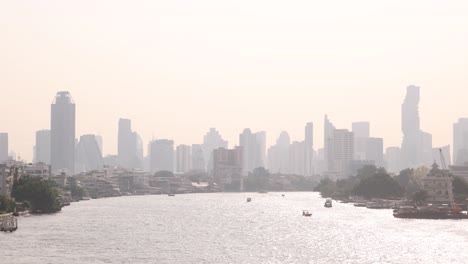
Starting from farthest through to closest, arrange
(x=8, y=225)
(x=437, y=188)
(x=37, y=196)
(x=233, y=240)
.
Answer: (x=437, y=188) < (x=37, y=196) < (x=8, y=225) < (x=233, y=240)

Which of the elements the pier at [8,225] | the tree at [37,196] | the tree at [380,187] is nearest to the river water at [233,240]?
the pier at [8,225]

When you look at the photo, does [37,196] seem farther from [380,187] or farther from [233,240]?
[380,187]

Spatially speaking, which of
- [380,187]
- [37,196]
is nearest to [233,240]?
[37,196]

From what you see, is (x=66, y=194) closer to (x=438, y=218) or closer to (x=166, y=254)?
(x=438, y=218)

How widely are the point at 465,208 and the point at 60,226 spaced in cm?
6638

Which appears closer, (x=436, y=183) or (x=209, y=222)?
(x=209, y=222)

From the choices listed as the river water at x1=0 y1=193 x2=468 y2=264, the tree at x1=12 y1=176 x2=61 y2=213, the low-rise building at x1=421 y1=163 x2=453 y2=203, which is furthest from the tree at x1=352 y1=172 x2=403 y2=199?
the tree at x1=12 y1=176 x2=61 y2=213

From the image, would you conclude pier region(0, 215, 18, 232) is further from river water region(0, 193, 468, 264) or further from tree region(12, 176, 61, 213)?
tree region(12, 176, 61, 213)

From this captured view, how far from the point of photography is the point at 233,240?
84500mm

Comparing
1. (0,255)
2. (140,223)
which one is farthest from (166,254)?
(140,223)

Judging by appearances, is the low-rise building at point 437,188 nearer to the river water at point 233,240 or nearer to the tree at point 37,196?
the river water at point 233,240

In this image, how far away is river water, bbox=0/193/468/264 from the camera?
6925 cm

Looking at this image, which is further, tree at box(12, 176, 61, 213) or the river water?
tree at box(12, 176, 61, 213)

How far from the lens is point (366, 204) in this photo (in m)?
167
